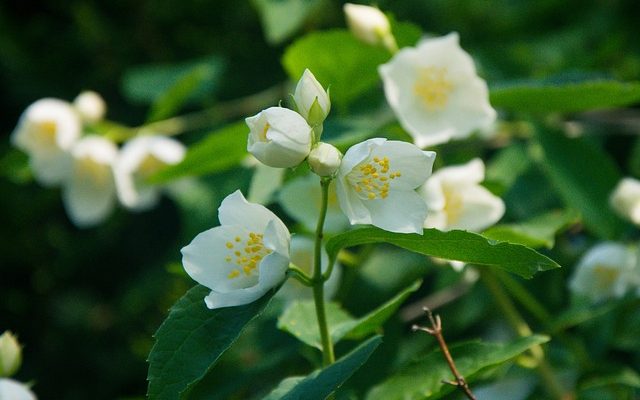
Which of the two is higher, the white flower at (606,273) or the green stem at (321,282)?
the green stem at (321,282)

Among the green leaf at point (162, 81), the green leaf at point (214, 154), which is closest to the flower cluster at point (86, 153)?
the green leaf at point (162, 81)

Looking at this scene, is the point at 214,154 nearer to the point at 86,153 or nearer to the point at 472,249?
the point at 86,153

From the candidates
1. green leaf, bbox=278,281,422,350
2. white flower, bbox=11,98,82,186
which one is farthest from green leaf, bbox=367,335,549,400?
white flower, bbox=11,98,82,186

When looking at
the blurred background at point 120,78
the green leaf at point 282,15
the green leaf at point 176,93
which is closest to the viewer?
the green leaf at point 282,15

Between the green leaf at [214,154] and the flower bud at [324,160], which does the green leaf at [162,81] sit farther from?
the flower bud at [324,160]

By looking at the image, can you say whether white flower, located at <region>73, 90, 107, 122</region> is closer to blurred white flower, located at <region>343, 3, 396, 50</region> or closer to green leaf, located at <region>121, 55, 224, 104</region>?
green leaf, located at <region>121, 55, 224, 104</region>

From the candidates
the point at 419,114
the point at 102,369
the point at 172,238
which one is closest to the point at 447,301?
the point at 419,114

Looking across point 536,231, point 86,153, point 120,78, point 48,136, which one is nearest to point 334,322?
point 536,231
